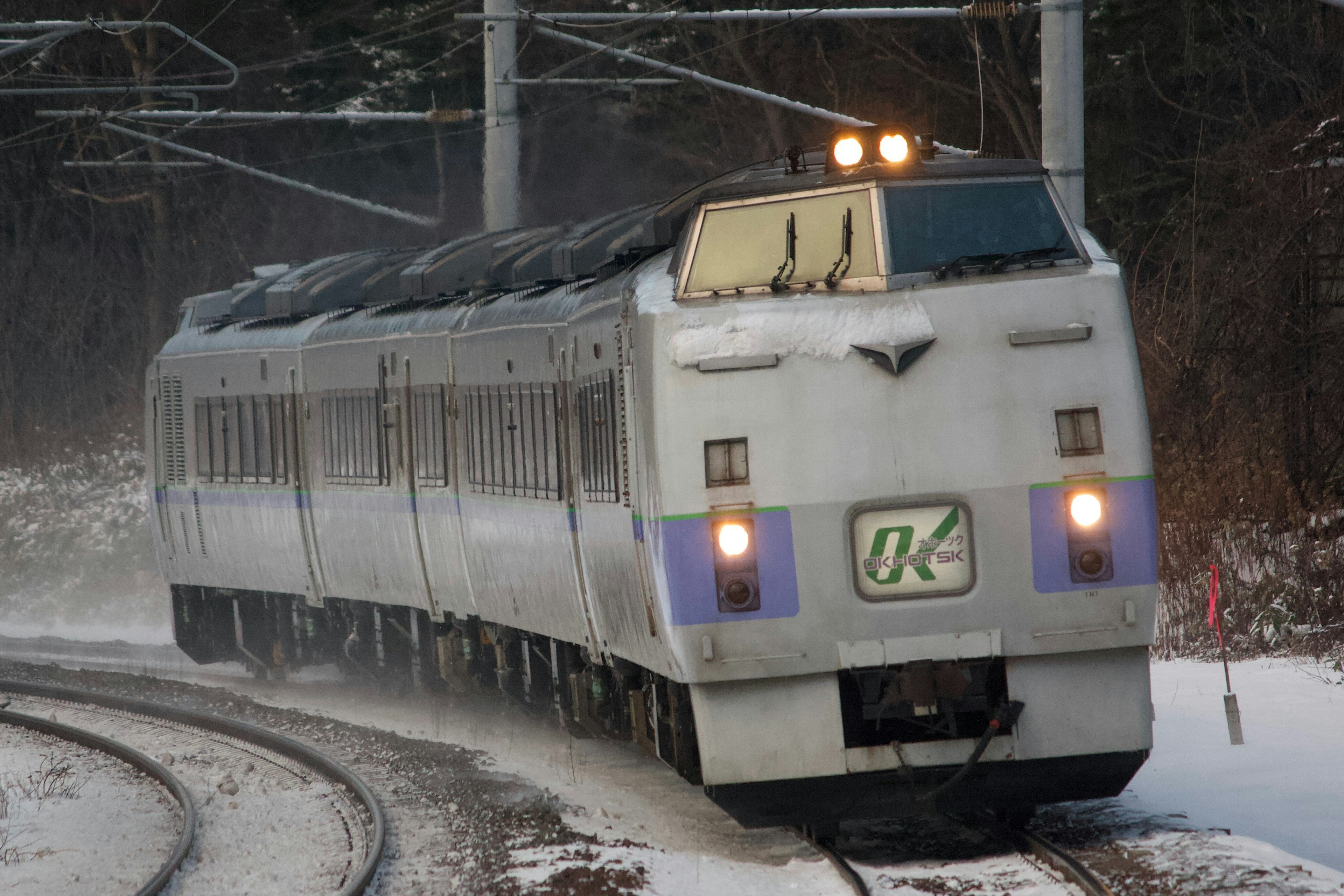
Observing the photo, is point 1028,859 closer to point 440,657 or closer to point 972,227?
point 972,227

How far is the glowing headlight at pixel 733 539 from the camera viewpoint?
7.81 meters

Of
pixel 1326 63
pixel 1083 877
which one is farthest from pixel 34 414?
pixel 1083 877

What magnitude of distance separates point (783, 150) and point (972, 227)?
2312 centimetres

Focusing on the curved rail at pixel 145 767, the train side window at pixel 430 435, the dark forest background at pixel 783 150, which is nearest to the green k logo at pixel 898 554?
the dark forest background at pixel 783 150

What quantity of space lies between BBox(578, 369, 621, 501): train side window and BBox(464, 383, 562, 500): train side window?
687 mm

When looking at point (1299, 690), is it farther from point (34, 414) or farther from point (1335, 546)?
point (34, 414)

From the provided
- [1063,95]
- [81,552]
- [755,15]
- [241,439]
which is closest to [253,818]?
[241,439]

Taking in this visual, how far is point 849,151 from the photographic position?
859 centimetres

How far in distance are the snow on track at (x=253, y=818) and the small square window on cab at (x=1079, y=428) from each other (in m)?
4.05

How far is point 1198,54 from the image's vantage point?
93.4ft

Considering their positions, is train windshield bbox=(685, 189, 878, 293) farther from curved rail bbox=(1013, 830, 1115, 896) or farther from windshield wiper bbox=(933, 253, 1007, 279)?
curved rail bbox=(1013, 830, 1115, 896)

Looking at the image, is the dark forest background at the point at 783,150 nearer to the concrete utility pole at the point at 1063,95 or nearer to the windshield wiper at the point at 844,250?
the concrete utility pole at the point at 1063,95

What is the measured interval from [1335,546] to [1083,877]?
7897 mm

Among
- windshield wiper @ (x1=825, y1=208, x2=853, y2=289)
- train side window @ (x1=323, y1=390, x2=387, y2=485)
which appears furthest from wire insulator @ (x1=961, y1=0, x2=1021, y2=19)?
windshield wiper @ (x1=825, y1=208, x2=853, y2=289)
